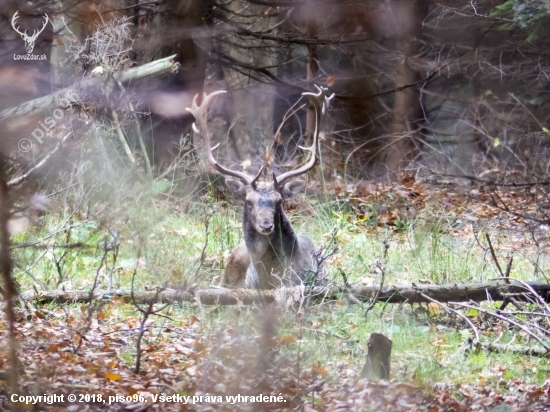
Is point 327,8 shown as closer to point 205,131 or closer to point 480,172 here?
point 480,172

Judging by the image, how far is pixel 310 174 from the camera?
12469mm

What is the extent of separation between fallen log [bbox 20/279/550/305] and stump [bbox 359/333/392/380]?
1536 mm

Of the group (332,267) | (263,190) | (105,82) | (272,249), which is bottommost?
(332,267)

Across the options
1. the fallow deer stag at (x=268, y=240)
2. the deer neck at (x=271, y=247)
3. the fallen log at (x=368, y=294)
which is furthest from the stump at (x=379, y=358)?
the deer neck at (x=271, y=247)

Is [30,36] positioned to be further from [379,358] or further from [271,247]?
[379,358]

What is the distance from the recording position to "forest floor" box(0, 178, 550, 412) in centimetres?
441

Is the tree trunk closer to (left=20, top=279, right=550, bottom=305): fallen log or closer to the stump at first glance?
(left=20, top=279, right=550, bottom=305): fallen log

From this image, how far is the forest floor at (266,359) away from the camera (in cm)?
441

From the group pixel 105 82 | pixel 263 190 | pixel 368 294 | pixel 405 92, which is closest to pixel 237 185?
pixel 263 190

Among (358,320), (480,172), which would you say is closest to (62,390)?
(358,320)

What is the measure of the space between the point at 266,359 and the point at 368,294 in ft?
9.12

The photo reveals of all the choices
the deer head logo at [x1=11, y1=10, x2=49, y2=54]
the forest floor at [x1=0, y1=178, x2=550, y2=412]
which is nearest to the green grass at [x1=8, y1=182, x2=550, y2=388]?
the forest floor at [x1=0, y1=178, x2=550, y2=412]

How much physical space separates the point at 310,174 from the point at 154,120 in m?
2.54

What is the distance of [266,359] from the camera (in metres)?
4.34
